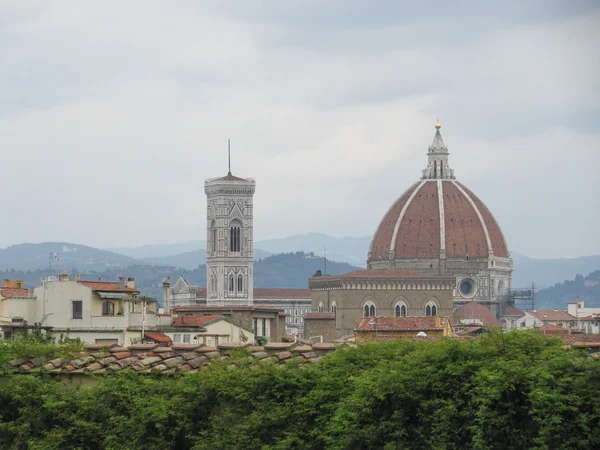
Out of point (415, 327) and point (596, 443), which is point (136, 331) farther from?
point (596, 443)

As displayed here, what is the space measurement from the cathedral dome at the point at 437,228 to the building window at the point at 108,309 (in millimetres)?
126232

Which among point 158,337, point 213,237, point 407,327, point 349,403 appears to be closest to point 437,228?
point 213,237

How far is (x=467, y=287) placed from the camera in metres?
173

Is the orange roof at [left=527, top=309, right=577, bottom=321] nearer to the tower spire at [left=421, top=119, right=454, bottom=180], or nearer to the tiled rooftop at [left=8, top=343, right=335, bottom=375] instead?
the tower spire at [left=421, top=119, right=454, bottom=180]

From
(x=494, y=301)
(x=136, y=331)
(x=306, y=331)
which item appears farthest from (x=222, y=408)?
(x=494, y=301)

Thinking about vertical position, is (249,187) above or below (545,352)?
above

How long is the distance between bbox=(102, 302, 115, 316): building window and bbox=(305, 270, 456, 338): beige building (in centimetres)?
9065

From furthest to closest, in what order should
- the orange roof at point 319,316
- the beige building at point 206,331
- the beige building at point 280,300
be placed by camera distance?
the beige building at point 280,300 → the orange roof at point 319,316 → the beige building at point 206,331

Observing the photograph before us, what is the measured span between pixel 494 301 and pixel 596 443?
503ft

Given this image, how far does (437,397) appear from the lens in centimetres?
2011

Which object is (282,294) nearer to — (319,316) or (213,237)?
(213,237)

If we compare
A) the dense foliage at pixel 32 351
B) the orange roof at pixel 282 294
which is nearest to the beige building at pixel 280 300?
the orange roof at pixel 282 294

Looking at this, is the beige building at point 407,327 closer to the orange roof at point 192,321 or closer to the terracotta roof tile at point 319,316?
the orange roof at point 192,321

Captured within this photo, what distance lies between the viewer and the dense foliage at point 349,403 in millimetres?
19062
